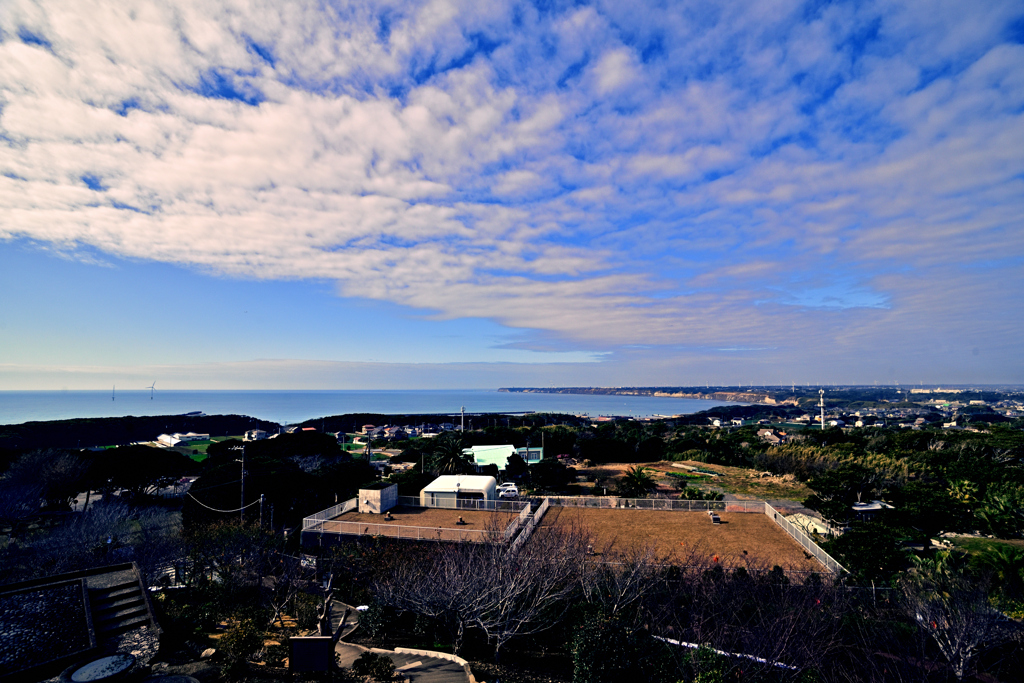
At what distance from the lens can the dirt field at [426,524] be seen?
79.0 feet

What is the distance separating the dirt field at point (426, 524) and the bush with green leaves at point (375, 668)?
711 centimetres

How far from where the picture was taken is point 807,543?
24984mm

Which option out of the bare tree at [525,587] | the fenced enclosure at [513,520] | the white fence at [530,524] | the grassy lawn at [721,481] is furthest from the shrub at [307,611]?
the grassy lawn at [721,481]

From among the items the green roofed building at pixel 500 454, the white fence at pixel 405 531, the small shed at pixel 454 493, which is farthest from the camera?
the green roofed building at pixel 500 454

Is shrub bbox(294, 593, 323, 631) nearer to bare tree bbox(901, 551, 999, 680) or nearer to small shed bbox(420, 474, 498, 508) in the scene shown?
small shed bbox(420, 474, 498, 508)

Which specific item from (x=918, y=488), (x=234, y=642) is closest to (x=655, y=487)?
(x=918, y=488)

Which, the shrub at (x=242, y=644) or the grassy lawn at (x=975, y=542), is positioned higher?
the shrub at (x=242, y=644)

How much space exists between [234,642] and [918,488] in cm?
4051

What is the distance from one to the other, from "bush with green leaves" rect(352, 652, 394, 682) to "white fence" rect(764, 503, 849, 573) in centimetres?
1860

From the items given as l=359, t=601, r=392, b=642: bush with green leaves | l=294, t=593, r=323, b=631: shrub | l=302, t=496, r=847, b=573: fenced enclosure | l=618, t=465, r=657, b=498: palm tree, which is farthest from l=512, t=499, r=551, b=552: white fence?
l=618, t=465, r=657, b=498: palm tree

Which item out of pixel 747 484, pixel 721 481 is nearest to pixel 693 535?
pixel 747 484

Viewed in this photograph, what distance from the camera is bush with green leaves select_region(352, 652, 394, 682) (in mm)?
12859

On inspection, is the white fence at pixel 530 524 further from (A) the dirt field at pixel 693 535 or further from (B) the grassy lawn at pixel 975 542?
(B) the grassy lawn at pixel 975 542

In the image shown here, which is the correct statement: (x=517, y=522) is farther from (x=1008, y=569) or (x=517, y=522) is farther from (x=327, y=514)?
(x=1008, y=569)
